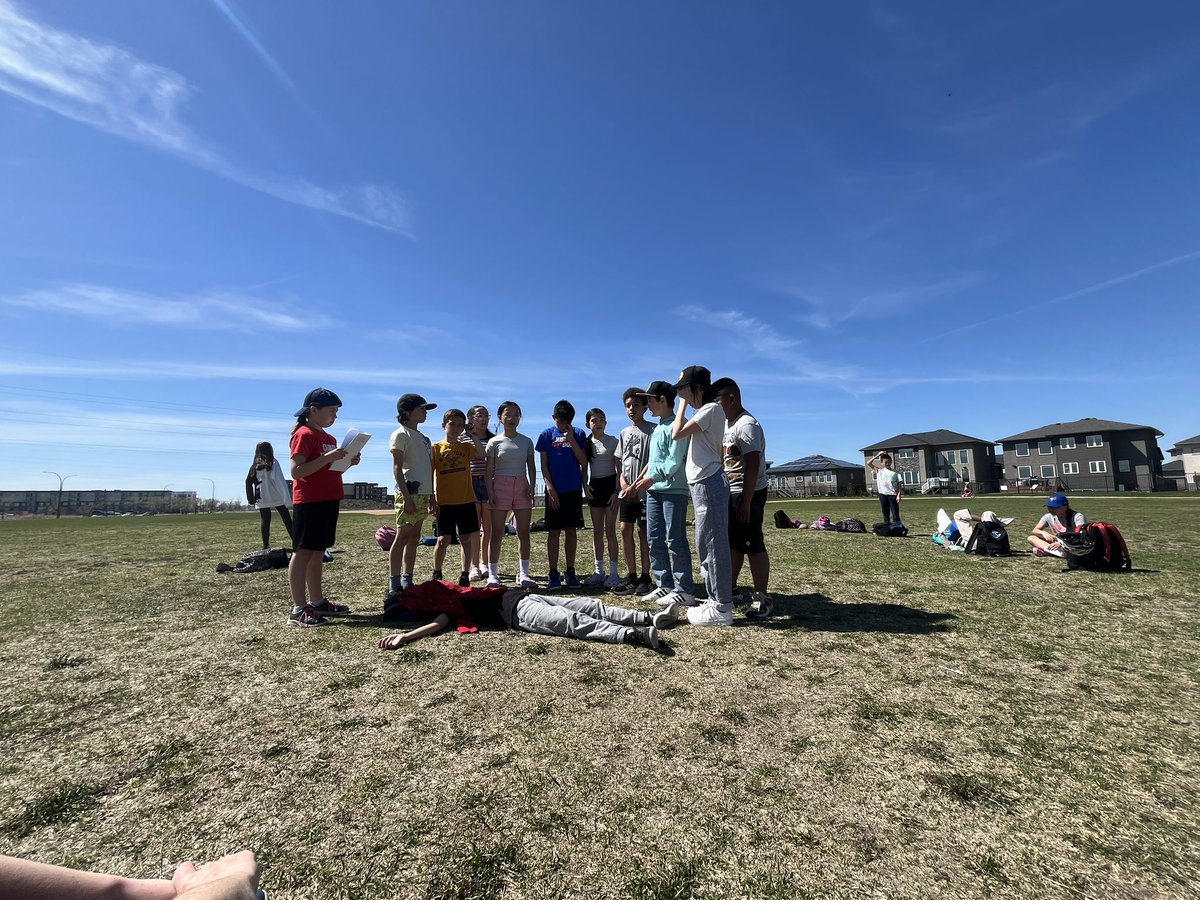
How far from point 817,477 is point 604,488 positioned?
67.9 metres

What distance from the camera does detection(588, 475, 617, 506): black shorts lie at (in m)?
6.38

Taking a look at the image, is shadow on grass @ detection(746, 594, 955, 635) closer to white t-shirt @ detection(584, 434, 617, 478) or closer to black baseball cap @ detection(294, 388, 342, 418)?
white t-shirt @ detection(584, 434, 617, 478)

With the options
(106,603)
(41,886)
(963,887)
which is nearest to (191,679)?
(41,886)

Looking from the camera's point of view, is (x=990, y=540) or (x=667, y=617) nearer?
(x=667, y=617)

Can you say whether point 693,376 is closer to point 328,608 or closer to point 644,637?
point 644,637

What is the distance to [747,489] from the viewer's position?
460 cm

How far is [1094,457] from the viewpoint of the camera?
178ft

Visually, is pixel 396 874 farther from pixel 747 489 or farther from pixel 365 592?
pixel 365 592

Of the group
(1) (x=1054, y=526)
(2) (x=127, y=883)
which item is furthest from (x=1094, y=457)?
(2) (x=127, y=883)

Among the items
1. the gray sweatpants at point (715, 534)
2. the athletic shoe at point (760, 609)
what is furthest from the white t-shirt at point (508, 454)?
the athletic shoe at point (760, 609)

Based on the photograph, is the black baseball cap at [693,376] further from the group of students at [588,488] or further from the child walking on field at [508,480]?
the child walking on field at [508,480]

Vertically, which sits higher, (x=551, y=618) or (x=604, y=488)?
(x=604, y=488)

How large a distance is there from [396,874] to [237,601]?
5304mm

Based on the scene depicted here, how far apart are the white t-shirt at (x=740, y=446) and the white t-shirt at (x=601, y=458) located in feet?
5.93
